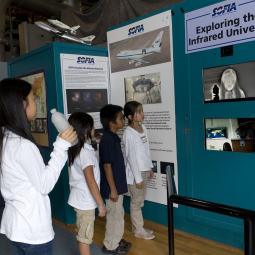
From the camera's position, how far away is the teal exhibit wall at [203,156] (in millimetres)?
2359

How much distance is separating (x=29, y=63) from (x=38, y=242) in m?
2.99

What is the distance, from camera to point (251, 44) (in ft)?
7.39

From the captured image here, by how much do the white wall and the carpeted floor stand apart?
4.81 feet

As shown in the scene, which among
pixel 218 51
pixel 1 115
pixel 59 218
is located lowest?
pixel 59 218

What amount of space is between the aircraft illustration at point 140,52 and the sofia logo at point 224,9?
0.63 metres

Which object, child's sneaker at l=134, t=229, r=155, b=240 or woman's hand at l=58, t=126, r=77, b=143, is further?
child's sneaker at l=134, t=229, r=155, b=240

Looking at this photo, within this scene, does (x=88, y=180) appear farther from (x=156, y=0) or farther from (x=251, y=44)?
(x=156, y=0)

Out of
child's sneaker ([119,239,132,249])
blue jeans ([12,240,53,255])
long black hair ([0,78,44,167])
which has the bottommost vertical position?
child's sneaker ([119,239,132,249])

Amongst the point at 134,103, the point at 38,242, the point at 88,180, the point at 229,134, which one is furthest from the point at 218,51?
the point at 38,242

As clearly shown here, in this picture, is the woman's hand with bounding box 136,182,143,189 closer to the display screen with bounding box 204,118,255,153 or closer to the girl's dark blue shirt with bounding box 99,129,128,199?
the girl's dark blue shirt with bounding box 99,129,128,199

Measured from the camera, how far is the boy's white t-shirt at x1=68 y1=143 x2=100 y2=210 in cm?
204

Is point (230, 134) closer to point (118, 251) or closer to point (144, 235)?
point (144, 235)

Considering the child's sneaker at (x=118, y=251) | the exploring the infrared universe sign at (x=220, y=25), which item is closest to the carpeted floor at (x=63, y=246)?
the child's sneaker at (x=118, y=251)

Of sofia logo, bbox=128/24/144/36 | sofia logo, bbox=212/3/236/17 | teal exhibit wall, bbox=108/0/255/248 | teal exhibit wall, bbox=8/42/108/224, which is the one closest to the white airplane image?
teal exhibit wall, bbox=8/42/108/224
